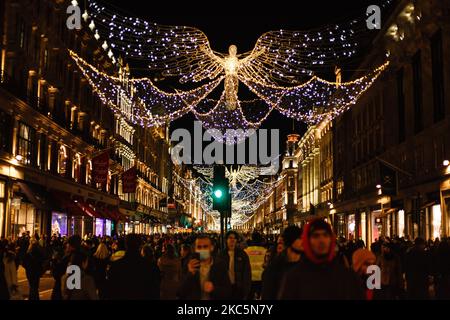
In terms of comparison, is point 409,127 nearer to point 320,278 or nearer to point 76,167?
point 76,167

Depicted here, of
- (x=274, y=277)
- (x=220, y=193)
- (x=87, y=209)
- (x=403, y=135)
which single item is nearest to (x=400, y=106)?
(x=403, y=135)

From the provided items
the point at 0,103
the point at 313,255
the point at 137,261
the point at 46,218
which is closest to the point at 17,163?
the point at 0,103

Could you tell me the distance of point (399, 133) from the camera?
4356 cm

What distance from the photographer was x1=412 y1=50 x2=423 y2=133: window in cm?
3794

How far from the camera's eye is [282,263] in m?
8.44

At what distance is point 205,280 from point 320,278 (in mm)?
2720

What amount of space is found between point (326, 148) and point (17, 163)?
169 feet

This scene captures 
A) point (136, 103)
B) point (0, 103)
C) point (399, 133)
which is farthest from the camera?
point (136, 103)

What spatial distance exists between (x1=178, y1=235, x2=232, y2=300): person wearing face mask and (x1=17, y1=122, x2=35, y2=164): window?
27.7m

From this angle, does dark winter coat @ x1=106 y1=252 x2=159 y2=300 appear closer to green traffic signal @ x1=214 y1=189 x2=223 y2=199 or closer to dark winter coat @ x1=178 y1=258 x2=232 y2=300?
Result: dark winter coat @ x1=178 y1=258 x2=232 y2=300

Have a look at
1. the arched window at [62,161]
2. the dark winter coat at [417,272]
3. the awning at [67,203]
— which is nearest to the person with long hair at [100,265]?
the dark winter coat at [417,272]

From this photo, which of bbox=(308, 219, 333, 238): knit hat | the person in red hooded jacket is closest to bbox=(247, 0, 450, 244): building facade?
bbox=(308, 219, 333, 238): knit hat
